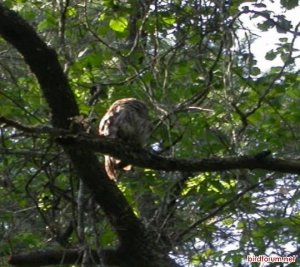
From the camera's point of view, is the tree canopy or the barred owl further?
the barred owl

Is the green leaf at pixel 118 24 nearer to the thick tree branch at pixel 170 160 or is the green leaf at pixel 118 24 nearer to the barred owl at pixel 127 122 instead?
the barred owl at pixel 127 122

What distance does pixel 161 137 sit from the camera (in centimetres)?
645

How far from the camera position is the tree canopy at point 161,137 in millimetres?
5305

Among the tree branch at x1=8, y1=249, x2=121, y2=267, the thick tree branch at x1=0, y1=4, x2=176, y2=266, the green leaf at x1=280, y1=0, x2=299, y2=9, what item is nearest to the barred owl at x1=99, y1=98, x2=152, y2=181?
the thick tree branch at x1=0, y1=4, x2=176, y2=266

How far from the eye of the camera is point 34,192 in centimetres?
623

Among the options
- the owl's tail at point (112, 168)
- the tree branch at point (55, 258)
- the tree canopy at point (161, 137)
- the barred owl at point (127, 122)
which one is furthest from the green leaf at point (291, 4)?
the tree branch at point (55, 258)

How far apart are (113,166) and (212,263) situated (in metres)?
1.52

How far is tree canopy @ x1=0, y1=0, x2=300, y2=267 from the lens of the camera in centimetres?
530

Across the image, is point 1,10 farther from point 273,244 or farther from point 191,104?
point 273,244

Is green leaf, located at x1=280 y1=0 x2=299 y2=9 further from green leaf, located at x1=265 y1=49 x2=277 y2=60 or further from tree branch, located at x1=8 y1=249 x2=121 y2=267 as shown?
tree branch, located at x1=8 y1=249 x2=121 y2=267

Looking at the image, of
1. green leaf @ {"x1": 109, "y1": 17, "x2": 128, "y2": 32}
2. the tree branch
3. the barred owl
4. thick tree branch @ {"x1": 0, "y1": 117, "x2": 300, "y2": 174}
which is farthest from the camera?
green leaf @ {"x1": 109, "y1": 17, "x2": 128, "y2": 32}

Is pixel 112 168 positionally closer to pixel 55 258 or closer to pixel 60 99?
pixel 55 258

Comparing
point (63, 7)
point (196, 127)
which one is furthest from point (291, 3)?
point (63, 7)

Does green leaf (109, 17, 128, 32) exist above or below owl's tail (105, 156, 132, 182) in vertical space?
above
